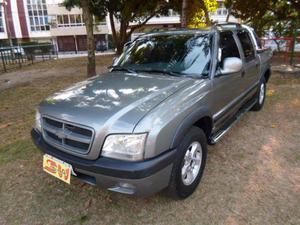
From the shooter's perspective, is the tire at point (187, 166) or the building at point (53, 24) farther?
the building at point (53, 24)

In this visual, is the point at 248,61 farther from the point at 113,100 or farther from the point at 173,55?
the point at 113,100

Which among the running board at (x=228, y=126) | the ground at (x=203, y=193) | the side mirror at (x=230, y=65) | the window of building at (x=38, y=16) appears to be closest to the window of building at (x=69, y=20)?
the window of building at (x=38, y=16)

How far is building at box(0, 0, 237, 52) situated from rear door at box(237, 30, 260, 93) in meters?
35.8

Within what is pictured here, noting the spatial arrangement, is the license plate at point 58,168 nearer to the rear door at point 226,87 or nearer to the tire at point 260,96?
the rear door at point 226,87

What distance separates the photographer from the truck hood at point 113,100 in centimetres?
229

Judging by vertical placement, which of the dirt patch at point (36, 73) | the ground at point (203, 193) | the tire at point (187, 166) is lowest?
the ground at point (203, 193)

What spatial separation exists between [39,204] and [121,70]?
1929 millimetres

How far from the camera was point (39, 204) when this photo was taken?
112 inches

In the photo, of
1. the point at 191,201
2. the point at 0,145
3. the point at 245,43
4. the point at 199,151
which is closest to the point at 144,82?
the point at 199,151

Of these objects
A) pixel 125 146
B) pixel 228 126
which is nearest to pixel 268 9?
pixel 228 126

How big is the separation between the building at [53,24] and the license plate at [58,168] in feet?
123

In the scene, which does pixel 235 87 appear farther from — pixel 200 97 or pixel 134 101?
pixel 134 101

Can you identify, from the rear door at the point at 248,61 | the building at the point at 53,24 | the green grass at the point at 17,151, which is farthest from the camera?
the building at the point at 53,24

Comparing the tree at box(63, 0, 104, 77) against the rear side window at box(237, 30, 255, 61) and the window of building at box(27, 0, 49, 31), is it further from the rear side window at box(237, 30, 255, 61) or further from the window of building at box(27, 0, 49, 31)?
the window of building at box(27, 0, 49, 31)
